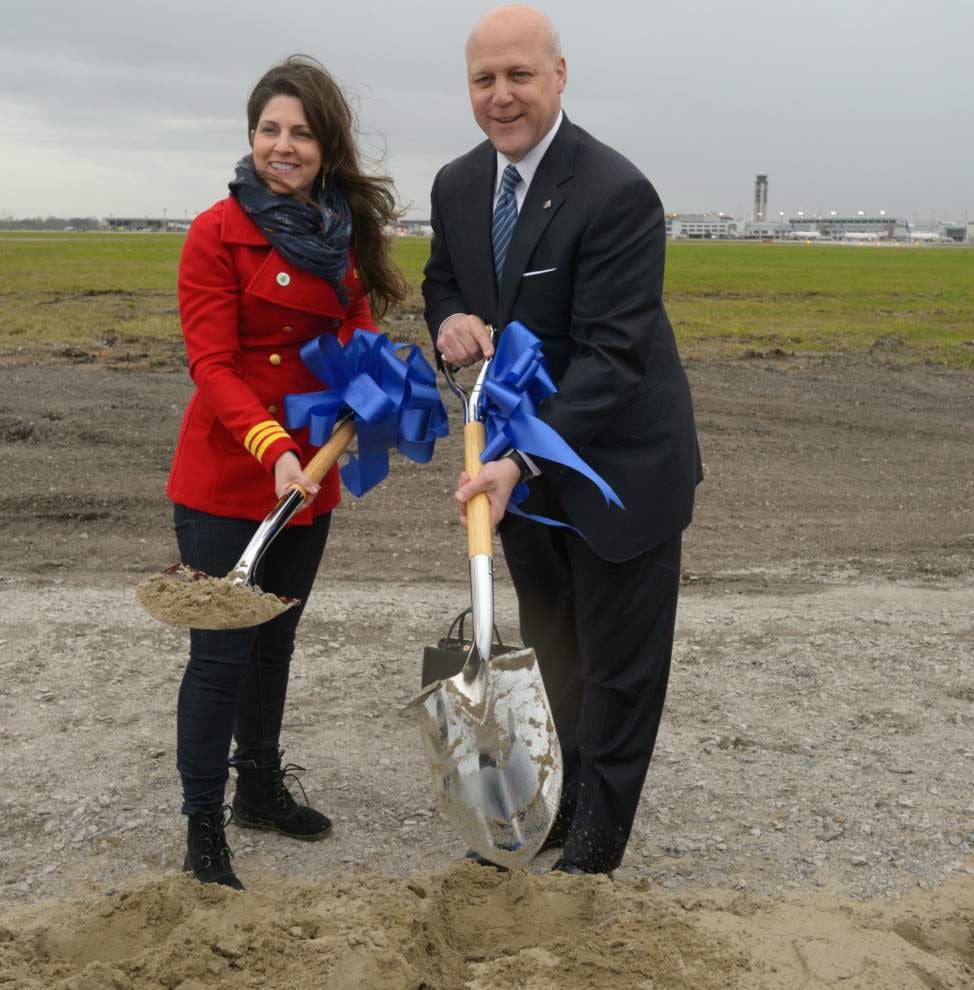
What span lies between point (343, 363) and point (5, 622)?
3164 mm

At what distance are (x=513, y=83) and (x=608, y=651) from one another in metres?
1.52

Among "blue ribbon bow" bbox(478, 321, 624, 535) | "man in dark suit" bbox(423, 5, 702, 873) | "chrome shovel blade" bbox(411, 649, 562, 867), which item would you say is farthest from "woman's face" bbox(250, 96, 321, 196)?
"chrome shovel blade" bbox(411, 649, 562, 867)

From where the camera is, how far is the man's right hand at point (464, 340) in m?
3.18

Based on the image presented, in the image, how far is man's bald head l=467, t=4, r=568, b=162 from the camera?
116 inches

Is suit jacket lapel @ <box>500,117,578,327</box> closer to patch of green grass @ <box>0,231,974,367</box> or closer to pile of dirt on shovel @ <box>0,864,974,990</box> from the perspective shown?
pile of dirt on shovel @ <box>0,864,974,990</box>

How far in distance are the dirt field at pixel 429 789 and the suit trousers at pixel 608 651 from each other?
0.27 m

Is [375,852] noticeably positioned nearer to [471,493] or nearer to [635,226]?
[471,493]

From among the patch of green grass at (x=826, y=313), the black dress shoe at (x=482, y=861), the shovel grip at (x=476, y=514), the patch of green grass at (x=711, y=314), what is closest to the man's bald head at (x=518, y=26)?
the shovel grip at (x=476, y=514)

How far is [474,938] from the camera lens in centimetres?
304

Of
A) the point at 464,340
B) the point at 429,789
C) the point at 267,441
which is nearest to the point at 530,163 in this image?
the point at 464,340

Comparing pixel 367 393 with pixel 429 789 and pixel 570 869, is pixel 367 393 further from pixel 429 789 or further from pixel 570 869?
pixel 429 789

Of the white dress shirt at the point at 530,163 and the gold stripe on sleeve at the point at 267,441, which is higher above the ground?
the white dress shirt at the point at 530,163

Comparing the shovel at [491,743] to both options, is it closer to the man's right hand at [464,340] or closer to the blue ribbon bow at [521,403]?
the blue ribbon bow at [521,403]

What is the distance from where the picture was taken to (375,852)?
12.5 feet
